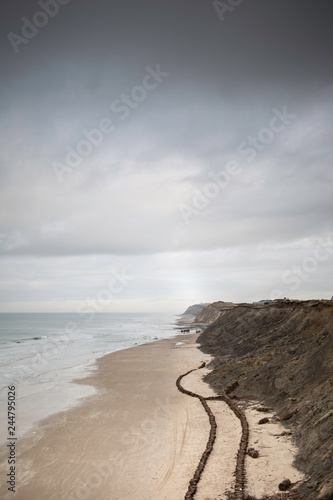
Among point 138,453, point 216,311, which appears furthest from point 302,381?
point 216,311

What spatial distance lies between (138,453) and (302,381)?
9579 millimetres

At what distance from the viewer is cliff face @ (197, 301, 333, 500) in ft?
32.7

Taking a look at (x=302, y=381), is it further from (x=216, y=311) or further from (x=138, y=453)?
(x=216, y=311)

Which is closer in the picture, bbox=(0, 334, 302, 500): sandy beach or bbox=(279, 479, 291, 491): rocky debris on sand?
bbox=(279, 479, 291, 491): rocky debris on sand

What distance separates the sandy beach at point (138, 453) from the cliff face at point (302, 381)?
88cm

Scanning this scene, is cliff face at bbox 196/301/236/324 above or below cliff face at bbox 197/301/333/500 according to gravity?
below

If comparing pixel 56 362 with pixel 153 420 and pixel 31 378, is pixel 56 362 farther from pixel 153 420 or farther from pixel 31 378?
pixel 153 420

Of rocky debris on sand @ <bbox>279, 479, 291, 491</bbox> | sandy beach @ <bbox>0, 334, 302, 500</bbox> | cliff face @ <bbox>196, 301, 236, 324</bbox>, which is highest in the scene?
rocky debris on sand @ <bbox>279, 479, 291, 491</bbox>

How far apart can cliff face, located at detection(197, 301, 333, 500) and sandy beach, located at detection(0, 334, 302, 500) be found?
0.88 metres

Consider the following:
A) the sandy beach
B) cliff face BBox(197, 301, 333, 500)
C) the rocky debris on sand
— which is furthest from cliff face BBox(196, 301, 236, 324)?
the rocky debris on sand

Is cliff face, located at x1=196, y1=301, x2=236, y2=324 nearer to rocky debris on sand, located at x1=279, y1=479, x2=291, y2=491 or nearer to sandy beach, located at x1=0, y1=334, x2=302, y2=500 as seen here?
sandy beach, located at x1=0, y1=334, x2=302, y2=500

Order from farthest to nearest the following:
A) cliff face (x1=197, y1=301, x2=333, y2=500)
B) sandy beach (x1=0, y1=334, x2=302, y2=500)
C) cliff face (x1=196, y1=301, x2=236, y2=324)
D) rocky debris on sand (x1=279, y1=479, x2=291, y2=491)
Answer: cliff face (x1=196, y1=301, x2=236, y2=324) < sandy beach (x1=0, y1=334, x2=302, y2=500) < cliff face (x1=197, y1=301, x2=333, y2=500) < rocky debris on sand (x1=279, y1=479, x2=291, y2=491)

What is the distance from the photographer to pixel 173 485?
415 inches

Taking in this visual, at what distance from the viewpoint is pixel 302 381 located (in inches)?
664
